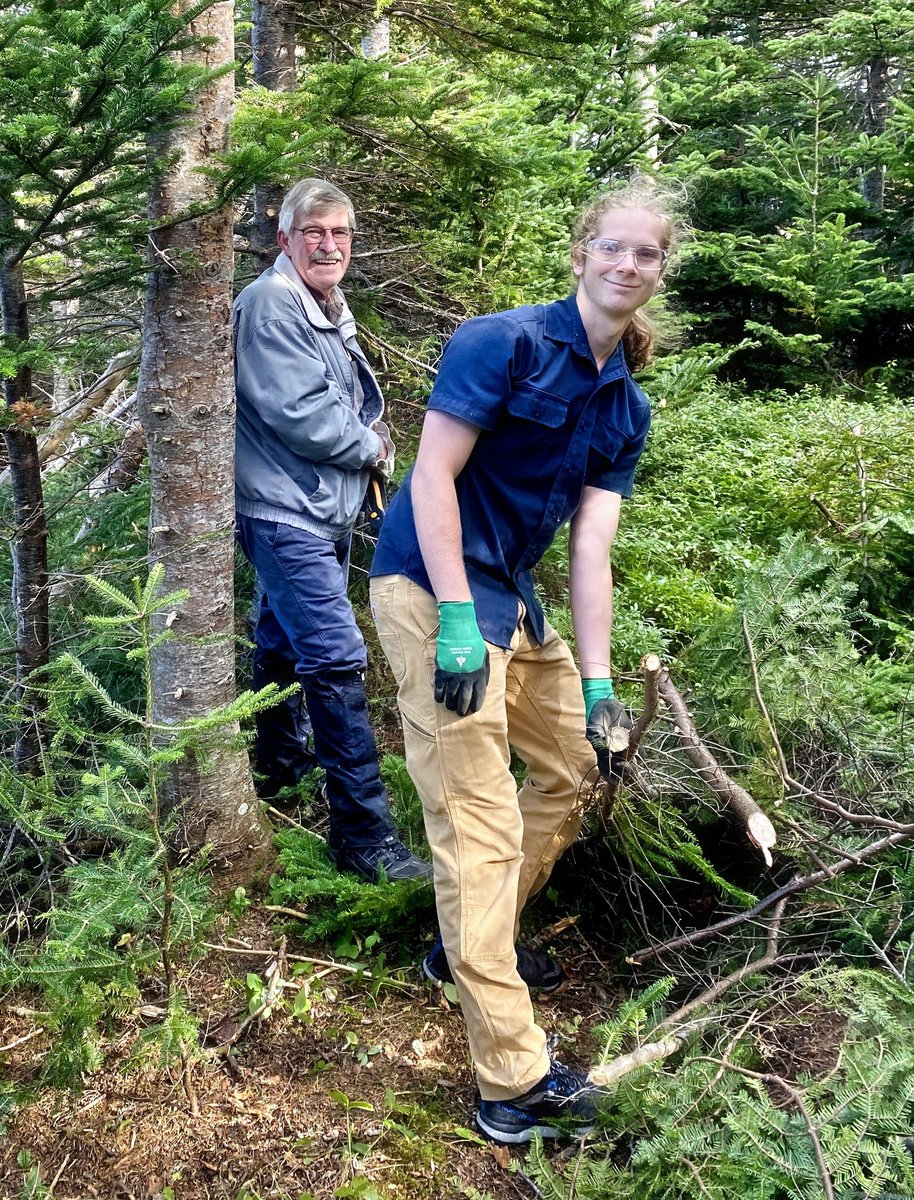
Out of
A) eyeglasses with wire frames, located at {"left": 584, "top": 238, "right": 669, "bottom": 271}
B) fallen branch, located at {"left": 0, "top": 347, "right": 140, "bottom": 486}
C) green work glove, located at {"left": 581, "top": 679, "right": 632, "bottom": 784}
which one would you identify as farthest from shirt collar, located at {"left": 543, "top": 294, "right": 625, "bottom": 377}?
fallen branch, located at {"left": 0, "top": 347, "right": 140, "bottom": 486}

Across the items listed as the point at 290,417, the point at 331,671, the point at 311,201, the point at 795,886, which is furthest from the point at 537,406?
the point at 795,886

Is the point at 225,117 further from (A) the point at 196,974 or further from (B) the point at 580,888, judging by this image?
(B) the point at 580,888

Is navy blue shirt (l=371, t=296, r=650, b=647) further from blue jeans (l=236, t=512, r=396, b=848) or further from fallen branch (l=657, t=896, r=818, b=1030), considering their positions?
fallen branch (l=657, t=896, r=818, b=1030)

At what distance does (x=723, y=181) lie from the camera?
10430mm

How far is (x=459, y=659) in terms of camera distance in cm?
252

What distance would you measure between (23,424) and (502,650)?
165 centimetres

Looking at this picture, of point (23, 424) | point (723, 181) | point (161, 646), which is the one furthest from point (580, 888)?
point (723, 181)

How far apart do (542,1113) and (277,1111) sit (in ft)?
2.49

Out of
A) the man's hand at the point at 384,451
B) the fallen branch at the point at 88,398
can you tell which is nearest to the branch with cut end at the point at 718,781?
the man's hand at the point at 384,451

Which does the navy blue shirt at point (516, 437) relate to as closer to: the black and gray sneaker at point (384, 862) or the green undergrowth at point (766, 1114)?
the black and gray sneaker at point (384, 862)

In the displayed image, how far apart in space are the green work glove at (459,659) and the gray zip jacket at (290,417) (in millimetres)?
1187

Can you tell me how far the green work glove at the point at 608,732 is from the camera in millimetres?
2859

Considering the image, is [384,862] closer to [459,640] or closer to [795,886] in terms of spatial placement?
[459,640]

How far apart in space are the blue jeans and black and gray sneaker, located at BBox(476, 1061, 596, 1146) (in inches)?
45.0
